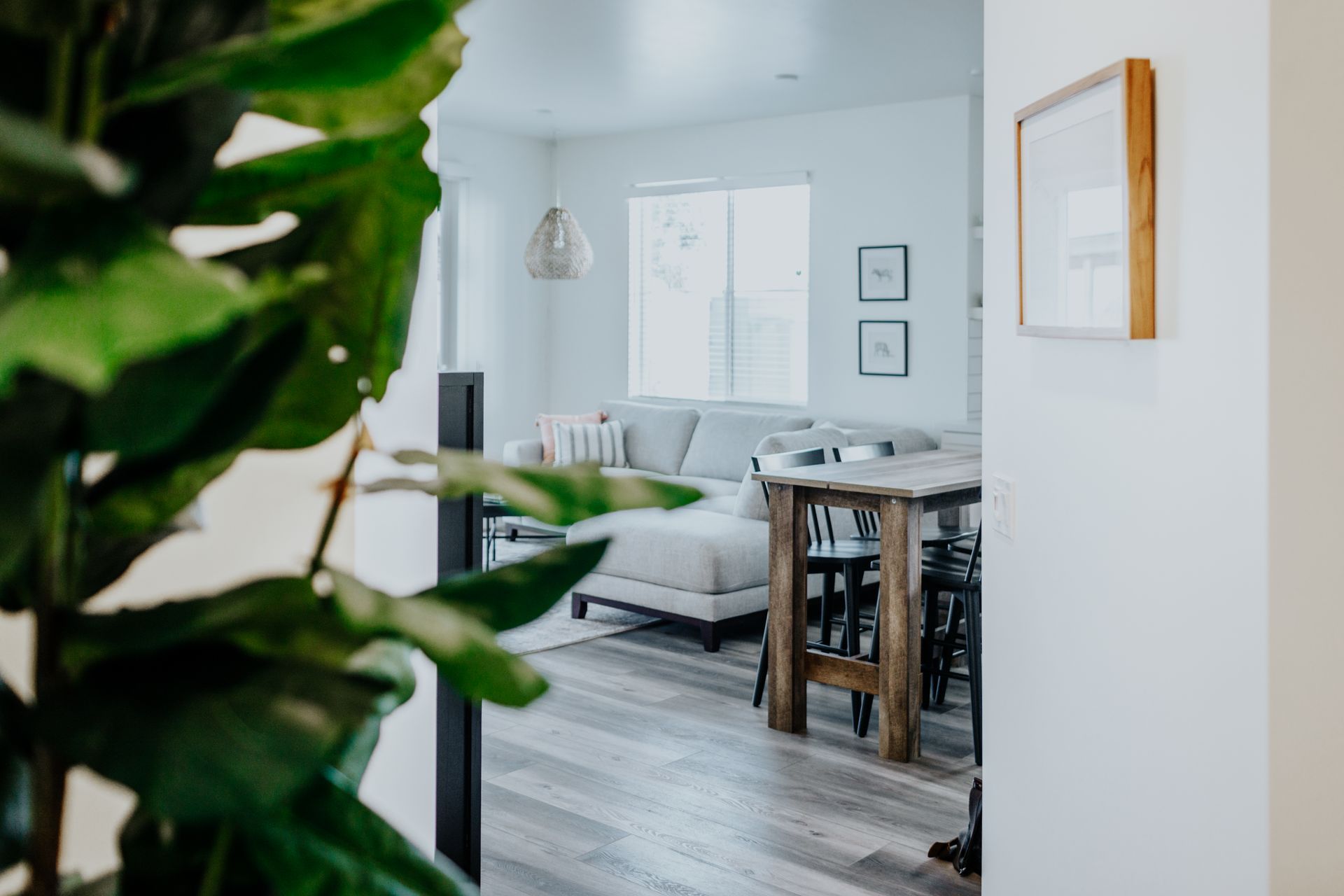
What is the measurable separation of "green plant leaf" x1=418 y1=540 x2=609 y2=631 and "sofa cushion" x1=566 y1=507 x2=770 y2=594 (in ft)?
15.5

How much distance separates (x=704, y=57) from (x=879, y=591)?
3.19m

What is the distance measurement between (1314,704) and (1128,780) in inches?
15.5

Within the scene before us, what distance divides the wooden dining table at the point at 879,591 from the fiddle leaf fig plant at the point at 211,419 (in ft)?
11.2

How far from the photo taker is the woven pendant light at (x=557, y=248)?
724 centimetres

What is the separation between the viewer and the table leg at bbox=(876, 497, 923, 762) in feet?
12.4

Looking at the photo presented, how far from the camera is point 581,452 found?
7266 mm

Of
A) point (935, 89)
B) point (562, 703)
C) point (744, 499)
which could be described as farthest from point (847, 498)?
point (935, 89)

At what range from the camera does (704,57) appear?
5883mm

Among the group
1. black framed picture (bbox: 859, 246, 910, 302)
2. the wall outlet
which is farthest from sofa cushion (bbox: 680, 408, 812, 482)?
the wall outlet

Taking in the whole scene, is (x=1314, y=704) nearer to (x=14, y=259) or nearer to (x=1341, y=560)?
(x=1341, y=560)

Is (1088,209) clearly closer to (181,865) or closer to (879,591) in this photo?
(181,865)

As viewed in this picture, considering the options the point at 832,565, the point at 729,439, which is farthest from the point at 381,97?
the point at 729,439

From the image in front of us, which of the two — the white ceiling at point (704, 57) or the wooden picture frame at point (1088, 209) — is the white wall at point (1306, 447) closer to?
the wooden picture frame at point (1088, 209)

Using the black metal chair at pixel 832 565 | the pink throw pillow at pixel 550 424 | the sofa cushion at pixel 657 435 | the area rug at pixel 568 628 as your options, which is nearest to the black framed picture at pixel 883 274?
the sofa cushion at pixel 657 435
